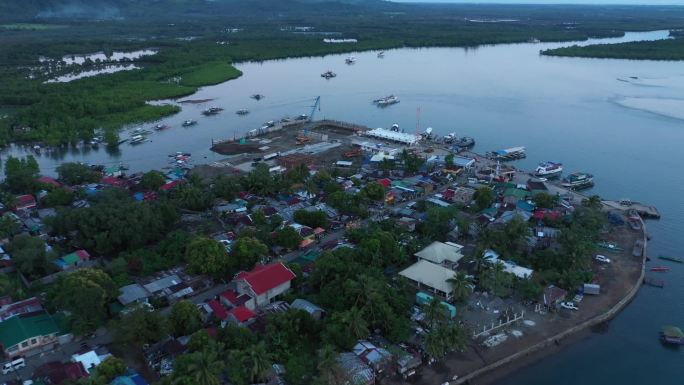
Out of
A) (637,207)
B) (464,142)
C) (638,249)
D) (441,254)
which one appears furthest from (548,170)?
(441,254)

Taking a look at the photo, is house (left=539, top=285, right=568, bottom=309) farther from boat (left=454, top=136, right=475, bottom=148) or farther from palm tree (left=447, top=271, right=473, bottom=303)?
boat (left=454, top=136, right=475, bottom=148)

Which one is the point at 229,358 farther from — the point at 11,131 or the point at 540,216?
the point at 11,131

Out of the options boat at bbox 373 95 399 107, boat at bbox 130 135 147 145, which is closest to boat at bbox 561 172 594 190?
boat at bbox 373 95 399 107

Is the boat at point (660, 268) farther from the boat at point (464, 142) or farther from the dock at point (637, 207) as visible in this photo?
the boat at point (464, 142)

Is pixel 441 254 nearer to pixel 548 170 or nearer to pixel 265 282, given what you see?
pixel 265 282

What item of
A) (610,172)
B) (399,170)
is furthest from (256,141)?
(610,172)

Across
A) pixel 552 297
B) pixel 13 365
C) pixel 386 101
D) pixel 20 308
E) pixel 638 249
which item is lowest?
pixel 638 249
